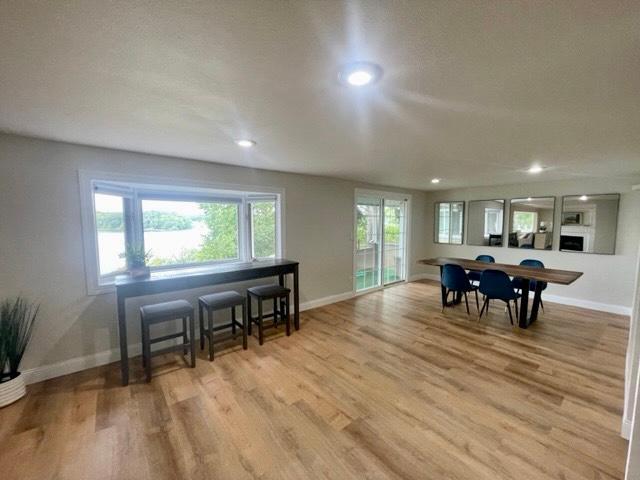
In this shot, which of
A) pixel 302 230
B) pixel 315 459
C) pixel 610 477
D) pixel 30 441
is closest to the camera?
pixel 610 477

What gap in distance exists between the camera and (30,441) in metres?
1.78

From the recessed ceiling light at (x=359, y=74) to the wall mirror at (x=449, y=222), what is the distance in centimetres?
541

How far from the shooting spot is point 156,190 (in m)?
3.11

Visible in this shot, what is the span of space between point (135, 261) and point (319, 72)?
2600 mm

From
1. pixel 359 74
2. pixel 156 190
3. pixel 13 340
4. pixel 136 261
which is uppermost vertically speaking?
pixel 359 74

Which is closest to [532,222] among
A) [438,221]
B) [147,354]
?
[438,221]

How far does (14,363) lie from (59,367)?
0.36 metres

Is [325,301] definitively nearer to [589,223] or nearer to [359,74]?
[359,74]

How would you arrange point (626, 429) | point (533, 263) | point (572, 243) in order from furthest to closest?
point (572, 243) → point (533, 263) → point (626, 429)

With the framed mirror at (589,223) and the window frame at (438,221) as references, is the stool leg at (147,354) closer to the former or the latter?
the window frame at (438,221)

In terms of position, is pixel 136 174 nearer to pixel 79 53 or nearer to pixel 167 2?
pixel 79 53

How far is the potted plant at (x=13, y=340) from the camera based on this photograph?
212 centimetres

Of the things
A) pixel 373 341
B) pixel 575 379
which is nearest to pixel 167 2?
pixel 373 341

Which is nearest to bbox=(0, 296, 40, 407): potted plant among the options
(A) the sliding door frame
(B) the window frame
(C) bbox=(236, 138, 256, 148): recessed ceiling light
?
(C) bbox=(236, 138, 256, 148): recessed ceiling light
